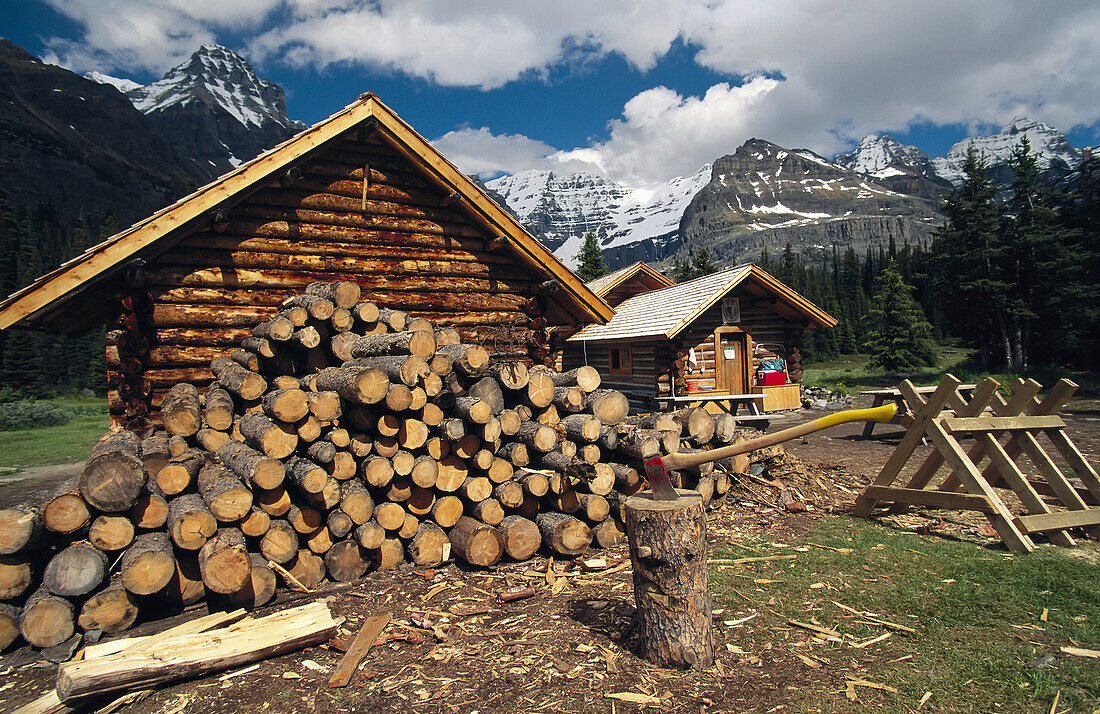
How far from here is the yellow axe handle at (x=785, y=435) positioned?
3.44m

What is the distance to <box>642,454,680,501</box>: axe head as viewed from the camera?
395 centimetres

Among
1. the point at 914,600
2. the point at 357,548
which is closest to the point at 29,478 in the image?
the point at 357,548

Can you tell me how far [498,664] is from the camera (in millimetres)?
3951

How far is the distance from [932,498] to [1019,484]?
839mm

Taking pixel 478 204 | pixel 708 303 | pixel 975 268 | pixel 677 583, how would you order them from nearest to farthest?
1. pixel 677 583
2. pixel 478 204
3. pixel 708 303
4. pixel 975 268

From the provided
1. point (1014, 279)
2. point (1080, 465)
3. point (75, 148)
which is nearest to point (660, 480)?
point (1080, 465)

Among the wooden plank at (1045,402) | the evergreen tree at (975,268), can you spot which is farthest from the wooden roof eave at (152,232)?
the evergreen tree at (975,268)

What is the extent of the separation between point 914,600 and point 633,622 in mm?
2453

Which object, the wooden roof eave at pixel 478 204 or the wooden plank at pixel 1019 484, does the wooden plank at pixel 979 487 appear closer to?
the wooden plank at pixel 1019 484

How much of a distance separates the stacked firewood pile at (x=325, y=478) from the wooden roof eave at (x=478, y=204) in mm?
2796

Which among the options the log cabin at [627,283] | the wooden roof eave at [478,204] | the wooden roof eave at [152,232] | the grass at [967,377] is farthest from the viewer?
the log cabin at [627,283]

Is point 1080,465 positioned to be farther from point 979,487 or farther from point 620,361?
point 620,361

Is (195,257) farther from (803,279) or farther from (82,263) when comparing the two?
(803,279)

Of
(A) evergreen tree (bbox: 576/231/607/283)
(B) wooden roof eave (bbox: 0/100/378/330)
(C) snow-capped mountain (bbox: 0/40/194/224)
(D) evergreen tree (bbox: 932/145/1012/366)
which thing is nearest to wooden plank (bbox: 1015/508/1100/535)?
(B) wooden roof eave (bbox: 0/100/378/330)
